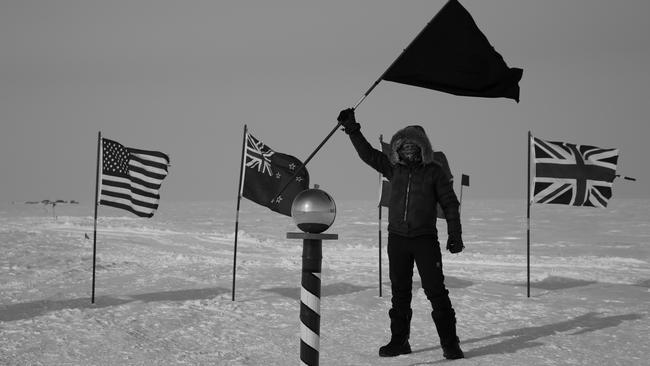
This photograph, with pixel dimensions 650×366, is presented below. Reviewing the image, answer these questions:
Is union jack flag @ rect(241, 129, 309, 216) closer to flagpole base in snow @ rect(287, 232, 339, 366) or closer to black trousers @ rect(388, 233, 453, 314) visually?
black trousers @ rect(388, 233, 453, 314)

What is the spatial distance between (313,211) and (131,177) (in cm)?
567

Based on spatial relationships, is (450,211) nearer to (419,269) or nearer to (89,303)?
(419,269)

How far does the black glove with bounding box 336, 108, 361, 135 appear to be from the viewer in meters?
5.37

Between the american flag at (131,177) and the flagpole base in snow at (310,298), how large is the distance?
5321mm

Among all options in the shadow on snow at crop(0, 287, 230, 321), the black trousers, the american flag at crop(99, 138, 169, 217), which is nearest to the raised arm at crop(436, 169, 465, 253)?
the black trousers

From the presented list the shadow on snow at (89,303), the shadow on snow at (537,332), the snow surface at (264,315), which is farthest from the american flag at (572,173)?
the shadow on snow at (89,303)

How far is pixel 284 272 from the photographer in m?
13.0

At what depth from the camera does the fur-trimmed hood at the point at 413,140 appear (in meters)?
5.64

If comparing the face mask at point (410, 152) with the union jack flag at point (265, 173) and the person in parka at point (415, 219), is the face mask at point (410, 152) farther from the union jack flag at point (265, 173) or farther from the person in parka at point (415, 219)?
the union jack flag at point (265, 173)

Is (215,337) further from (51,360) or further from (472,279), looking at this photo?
(472,279)

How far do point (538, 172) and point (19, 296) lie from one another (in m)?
8.40

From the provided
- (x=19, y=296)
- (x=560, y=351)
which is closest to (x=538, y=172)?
(x=560, y=351)

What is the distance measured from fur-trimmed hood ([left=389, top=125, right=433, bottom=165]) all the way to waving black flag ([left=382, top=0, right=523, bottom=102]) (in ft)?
1.51

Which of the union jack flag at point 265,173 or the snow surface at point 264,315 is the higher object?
the union jack flag at point 265,173
